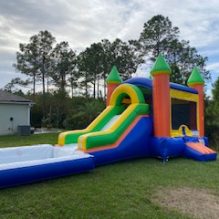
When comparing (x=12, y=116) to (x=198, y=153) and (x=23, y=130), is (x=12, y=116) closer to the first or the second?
(x=23, y=130)

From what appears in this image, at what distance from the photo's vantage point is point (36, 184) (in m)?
5.18

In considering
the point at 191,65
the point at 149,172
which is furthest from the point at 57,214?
the point at 191,65

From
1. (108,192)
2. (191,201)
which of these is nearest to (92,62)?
(108,192)

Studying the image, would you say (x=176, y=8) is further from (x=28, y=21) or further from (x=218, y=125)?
(x=218, y=125)

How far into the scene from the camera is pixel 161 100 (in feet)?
26.6

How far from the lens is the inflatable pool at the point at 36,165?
15.7ft

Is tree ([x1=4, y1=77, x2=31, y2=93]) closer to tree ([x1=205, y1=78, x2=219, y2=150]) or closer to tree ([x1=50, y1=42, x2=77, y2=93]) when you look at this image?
tree ([x1=50, y1=42, x2=77, y2=93])

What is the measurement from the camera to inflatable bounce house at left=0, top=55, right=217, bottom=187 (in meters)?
5.86

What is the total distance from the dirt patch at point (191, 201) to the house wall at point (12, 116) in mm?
13687

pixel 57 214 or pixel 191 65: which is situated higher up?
pixel 191 65

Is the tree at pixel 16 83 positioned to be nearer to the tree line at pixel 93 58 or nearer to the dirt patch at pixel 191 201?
the tree line at pixel 93 58

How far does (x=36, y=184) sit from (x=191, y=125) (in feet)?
22.1

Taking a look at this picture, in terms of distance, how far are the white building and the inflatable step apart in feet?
39.1

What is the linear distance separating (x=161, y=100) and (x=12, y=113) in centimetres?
1169
